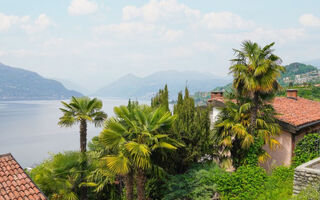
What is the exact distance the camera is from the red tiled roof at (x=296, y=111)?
1295 cm

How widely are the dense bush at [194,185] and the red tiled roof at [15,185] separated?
17.8ft

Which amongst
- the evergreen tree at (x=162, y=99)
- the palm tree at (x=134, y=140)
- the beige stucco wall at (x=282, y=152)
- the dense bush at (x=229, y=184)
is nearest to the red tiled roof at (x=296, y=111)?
the beige stucco wall at (x=282, y=152)

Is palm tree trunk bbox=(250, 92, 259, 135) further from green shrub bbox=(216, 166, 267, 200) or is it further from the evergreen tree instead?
the evergreen tree

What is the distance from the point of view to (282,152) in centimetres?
1311

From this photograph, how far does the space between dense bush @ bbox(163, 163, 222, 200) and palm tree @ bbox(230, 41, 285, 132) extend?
9.78 feet

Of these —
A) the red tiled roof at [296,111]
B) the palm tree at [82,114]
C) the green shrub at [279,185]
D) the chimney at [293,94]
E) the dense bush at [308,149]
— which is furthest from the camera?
the chimney at [293,94]

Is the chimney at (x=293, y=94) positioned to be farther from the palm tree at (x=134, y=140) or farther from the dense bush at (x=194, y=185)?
the palm tree at (x=134, y=140)

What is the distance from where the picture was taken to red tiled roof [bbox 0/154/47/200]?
7650 millimetres

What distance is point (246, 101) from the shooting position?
12836 mm

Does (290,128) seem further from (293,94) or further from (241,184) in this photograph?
(293,94)

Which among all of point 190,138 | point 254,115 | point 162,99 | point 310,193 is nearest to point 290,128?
point 254,115

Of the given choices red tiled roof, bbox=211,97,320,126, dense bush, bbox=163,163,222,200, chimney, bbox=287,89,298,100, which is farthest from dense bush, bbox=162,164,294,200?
chimney, bbox=287,89,298,100

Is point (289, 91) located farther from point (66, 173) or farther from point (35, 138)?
point (35, 138)

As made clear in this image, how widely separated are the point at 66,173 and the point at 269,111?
1024 centimetres
